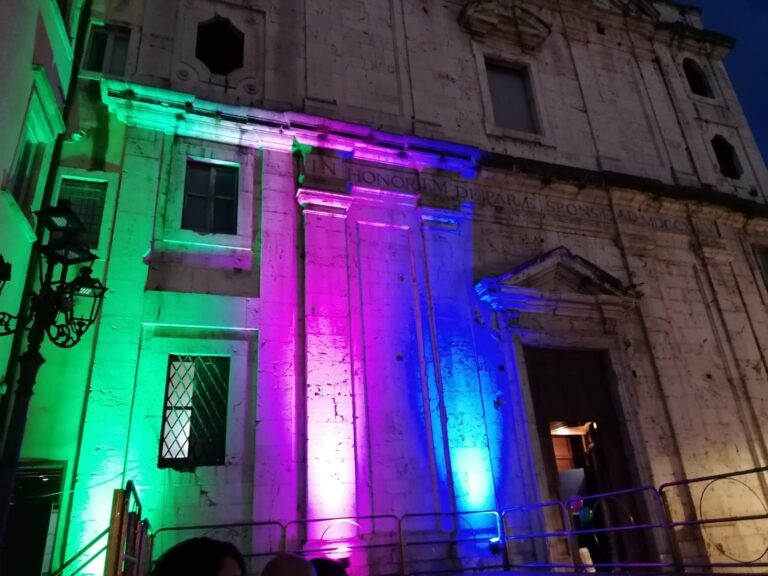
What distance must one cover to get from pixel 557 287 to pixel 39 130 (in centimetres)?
956

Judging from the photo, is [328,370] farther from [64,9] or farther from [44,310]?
[64,9]

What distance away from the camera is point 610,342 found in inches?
472

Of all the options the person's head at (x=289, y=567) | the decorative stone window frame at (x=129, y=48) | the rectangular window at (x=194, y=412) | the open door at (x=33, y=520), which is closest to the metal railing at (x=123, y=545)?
the open door at (x=33, y=520)

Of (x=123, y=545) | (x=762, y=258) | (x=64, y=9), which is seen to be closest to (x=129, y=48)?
(x=64, y=9)

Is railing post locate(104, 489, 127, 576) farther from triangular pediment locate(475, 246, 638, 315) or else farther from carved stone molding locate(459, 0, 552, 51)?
carved stone molding locate(459, 0, 552, 51)

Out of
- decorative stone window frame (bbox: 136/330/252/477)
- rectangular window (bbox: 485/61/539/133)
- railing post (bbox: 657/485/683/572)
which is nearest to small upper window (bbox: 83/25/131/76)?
decorative stone window frame (bbox: 136/330/252/477)

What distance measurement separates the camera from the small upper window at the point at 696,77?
17.6 meters

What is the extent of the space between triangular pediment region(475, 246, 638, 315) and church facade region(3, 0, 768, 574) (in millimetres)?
44

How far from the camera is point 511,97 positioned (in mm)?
14484

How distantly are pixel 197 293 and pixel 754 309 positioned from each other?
1276cm

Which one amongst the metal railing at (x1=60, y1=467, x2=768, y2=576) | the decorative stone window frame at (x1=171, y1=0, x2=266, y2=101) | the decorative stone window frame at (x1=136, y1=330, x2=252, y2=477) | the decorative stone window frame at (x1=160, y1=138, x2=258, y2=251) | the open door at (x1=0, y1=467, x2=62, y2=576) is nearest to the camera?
the open door at (x1=0, y1=467, x2=62, y2=576)

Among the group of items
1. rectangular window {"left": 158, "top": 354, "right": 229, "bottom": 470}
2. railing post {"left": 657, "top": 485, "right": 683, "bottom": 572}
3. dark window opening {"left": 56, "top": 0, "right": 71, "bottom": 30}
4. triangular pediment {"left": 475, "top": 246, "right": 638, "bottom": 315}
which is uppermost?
dark window opening {"left": 56, "top": 0, "right": 71, "bottom": 30}

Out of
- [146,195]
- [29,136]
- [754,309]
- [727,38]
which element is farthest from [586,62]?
[29,136]

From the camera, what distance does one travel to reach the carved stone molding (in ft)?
47.2
